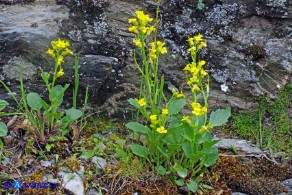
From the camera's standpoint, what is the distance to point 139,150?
2691 millimetres

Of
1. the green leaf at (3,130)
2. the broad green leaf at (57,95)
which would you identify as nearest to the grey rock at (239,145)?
the broad green leaf at (57,95)

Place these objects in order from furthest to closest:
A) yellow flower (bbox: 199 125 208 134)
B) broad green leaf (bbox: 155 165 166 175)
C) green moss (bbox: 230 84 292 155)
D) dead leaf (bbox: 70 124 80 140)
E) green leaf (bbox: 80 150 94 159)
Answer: green moss (bbox: 230 84 292 155)
dead leaf (bbox: 70 124 80 140)
green leaf (bbox: 80 150 94 159)
broad green leaf (bbox: 155 165 166 175)
yellow flower (bbox: 199 125 208 134)

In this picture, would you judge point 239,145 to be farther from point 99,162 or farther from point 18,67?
point 18,67

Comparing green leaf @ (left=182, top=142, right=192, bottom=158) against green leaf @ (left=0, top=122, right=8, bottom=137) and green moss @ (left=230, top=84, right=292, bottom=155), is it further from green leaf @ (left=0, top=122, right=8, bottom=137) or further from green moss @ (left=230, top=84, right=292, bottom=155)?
green leaf @ (left=0, top=122, right=8, bottom=137)

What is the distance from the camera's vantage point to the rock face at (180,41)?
3107mm

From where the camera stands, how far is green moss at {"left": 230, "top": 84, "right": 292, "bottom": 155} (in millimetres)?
3051

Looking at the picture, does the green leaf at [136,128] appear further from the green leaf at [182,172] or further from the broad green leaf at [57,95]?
the broad green leaf at [57,95]

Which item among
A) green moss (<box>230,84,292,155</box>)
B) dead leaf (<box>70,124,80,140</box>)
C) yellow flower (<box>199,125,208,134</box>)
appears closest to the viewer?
yellow flower (<box>199,125,208,134</box>)

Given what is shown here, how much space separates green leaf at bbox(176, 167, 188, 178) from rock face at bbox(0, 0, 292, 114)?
67 cm

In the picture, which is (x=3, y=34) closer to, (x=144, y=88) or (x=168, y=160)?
(x=144, y=88)

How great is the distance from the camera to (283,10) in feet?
10.2

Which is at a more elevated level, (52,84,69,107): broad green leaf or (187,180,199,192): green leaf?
(52,84,69,107): broad green leaf

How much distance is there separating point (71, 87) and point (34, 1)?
564 mm

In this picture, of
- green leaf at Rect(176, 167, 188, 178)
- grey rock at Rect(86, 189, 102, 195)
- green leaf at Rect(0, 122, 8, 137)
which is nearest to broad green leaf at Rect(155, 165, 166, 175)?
green leaf at Rect(176, 167, 188, 178)
